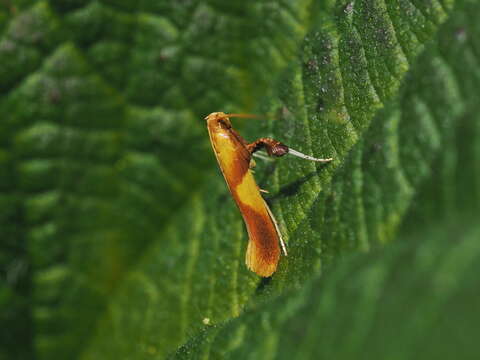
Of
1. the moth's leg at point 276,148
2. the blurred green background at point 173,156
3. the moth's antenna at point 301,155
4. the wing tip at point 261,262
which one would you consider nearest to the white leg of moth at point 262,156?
the blurred green background at point 173,156

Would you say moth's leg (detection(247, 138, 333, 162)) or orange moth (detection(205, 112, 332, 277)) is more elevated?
moth's leg (detection(247, 138, 333, 162))

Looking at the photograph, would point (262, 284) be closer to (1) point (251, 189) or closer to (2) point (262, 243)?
(2) point (262, 243)

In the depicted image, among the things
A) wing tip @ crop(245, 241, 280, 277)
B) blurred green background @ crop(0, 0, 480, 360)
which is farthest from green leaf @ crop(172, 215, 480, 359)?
wing tip @ crop(245, 241, 280, 277)

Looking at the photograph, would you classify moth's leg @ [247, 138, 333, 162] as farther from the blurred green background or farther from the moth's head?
the moth's head

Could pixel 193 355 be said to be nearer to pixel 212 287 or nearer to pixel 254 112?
pixel 212 287

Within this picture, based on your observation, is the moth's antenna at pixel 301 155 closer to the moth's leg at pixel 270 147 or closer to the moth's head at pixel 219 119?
the moth's leg at pixel 270 147

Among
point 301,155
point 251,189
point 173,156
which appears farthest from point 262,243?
point 173,156

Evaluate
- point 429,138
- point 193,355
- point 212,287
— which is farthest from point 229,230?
point 429,138
